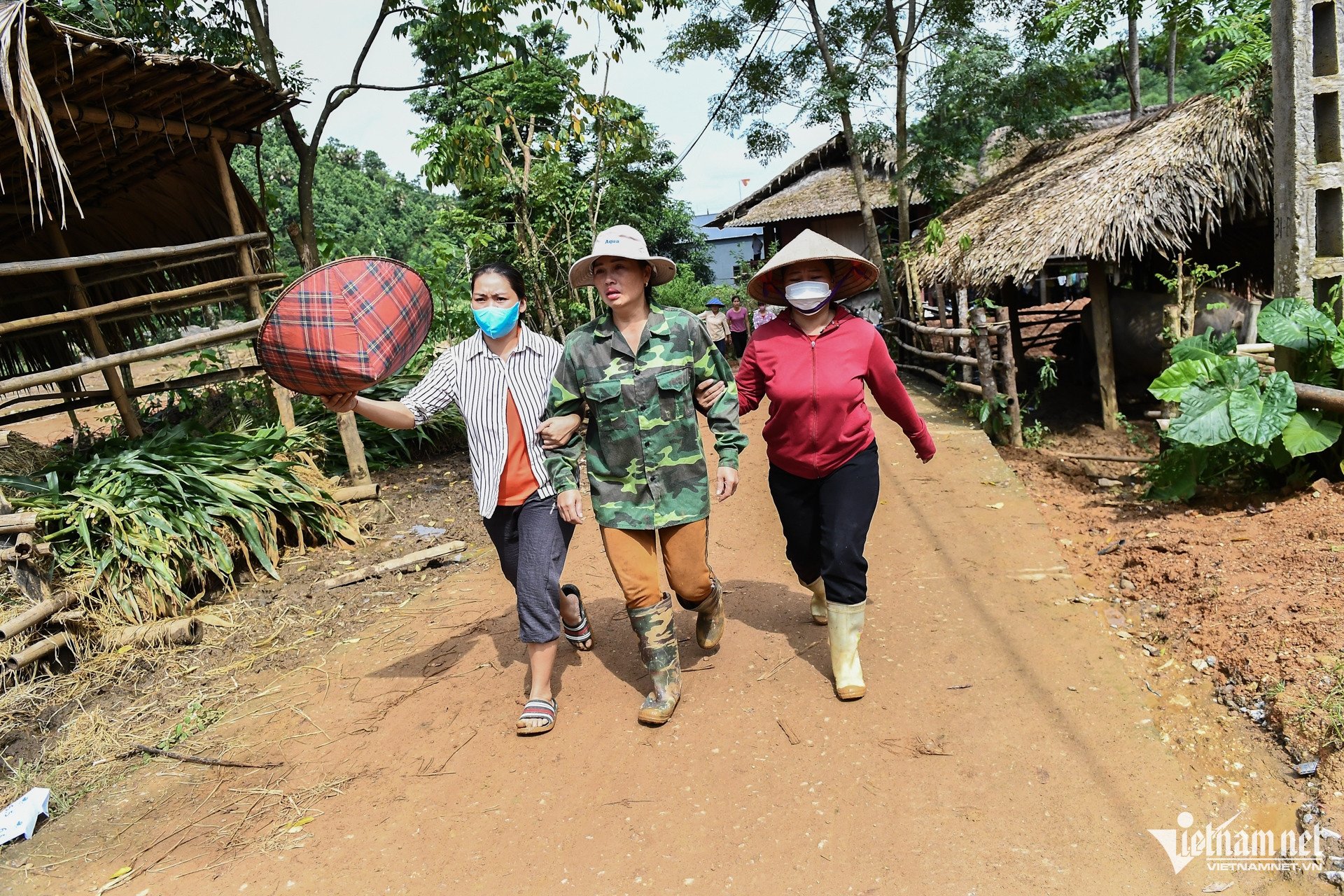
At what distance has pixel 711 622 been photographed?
12.3 feet

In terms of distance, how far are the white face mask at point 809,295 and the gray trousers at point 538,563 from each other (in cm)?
121

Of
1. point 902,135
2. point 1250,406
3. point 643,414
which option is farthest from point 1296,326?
point 902,135

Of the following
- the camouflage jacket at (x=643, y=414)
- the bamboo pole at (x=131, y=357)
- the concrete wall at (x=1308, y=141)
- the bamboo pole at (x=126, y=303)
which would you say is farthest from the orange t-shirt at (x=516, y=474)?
the concrete wall at (x=1308, y=141)

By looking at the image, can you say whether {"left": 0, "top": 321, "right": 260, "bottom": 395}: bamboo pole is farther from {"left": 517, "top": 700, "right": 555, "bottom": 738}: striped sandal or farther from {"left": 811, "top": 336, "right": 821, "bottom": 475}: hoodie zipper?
{"left": 811, "top": 336, "right": 821, "bottom": 475}: hoodie zipper

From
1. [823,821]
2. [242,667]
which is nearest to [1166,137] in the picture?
[823,821]

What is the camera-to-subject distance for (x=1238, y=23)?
8.69 m

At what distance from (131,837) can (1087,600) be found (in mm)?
4119

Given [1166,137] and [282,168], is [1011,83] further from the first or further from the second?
[282,168]

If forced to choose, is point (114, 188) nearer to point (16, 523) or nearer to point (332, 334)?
point (16, 523)

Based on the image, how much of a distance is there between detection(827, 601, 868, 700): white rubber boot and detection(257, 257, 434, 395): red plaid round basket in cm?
191

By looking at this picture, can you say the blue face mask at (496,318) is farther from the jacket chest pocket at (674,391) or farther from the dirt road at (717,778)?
the dirt road at (717,778)

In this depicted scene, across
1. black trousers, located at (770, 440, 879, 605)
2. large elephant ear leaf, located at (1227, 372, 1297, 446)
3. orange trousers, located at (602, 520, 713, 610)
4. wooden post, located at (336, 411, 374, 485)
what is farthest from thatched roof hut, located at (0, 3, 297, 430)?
large elephant ear leaf, located at (1227, 372, 1297, 446)

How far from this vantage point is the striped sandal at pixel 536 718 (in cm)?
329

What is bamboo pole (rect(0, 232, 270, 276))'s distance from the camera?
16.1 ft
